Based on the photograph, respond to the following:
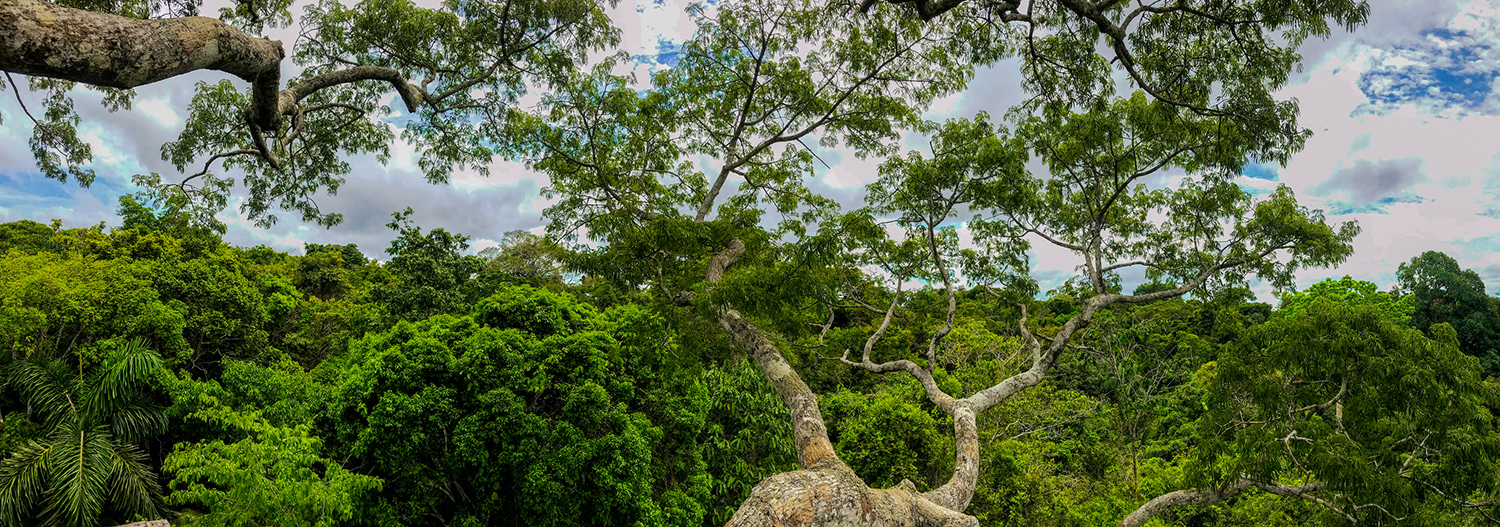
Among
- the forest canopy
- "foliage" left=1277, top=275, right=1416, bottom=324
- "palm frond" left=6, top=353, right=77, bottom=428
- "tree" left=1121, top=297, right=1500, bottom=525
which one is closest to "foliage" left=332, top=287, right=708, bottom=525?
the forest canopy

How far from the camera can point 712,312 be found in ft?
18.3

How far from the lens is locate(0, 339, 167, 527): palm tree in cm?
723

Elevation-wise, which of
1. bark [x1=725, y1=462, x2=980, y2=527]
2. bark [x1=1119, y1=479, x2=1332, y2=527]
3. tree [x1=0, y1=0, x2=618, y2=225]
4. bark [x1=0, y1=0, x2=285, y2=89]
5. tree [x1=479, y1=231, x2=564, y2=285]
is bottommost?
bark [x1=1119, y1=479, x2=1332, y2=527]

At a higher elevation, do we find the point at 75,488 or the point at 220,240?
the point at 220,240

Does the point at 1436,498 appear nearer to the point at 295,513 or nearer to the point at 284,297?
the point at 295,513

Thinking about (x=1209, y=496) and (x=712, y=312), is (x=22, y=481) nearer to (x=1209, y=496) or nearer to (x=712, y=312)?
(x=712, y=312)

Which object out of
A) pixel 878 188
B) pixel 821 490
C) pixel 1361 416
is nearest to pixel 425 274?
pixel 878 188

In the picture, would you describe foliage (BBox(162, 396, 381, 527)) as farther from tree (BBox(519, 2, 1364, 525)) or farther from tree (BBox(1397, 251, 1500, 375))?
tree (BBox(1397, 251, 1500, 375))

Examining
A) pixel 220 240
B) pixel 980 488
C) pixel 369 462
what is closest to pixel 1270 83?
pixel 980 488

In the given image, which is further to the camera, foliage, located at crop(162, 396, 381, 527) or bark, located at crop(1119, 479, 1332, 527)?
foliage, located at crop(162, 396, 381, 527)

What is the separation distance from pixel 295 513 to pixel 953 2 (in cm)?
793

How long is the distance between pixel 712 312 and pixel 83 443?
27.3 ft

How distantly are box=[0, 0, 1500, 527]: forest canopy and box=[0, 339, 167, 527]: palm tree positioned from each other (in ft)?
0.14

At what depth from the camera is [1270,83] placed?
15.4 ft
